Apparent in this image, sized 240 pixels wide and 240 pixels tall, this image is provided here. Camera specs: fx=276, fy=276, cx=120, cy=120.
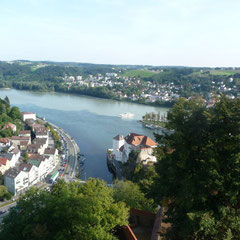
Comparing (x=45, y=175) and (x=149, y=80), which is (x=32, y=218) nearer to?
(x=45, y=175)

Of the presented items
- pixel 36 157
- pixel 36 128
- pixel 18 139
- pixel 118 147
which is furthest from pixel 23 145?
pixel 118 147

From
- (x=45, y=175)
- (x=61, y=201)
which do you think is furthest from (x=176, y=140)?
(x=45, y=175)

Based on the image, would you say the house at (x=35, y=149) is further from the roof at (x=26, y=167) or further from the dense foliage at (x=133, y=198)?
the dense foliage at (x=133, y=198)

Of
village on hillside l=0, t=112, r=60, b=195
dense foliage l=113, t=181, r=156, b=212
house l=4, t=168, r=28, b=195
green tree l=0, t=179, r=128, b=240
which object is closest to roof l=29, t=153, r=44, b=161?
village on hillside l=0, t=112, r=60, b=195

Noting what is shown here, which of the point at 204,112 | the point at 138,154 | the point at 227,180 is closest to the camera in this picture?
the point at 227,180

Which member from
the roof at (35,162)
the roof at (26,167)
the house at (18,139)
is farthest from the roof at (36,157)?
the house at (18,139)
